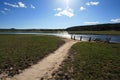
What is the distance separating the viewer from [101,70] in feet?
36.1

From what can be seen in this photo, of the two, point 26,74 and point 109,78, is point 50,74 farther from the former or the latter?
point 109,78

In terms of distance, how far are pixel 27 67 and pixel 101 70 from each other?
5539 mm

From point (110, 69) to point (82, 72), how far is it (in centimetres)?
232

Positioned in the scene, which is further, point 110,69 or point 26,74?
point 110,69

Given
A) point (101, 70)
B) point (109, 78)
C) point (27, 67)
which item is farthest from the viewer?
point (27, 67)

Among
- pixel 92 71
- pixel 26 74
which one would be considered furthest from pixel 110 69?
pixel 26 74

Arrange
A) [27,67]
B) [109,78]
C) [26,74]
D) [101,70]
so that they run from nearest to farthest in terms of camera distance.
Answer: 1. [109,78]
2. [26,74]
3. [101,70]
4. [27,67]

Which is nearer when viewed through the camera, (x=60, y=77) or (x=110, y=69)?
(x=60, y=77)

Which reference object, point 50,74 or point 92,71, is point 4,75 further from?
point 92,71

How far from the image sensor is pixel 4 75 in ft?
32.6

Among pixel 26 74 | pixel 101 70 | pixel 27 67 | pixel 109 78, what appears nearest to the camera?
pixel 109 78

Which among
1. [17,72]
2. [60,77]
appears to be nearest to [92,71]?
[60,77]

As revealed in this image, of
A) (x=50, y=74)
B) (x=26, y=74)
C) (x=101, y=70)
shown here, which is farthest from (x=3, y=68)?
(x=101, y=70)

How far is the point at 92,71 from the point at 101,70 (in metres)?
0.82
